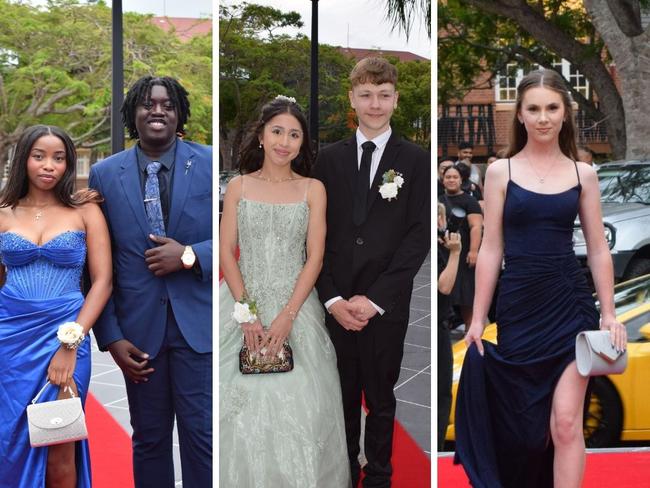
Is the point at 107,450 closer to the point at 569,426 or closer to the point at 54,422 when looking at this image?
the point at 54,422

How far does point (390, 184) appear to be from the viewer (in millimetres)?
3387

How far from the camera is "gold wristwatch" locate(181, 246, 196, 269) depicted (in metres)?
3.35

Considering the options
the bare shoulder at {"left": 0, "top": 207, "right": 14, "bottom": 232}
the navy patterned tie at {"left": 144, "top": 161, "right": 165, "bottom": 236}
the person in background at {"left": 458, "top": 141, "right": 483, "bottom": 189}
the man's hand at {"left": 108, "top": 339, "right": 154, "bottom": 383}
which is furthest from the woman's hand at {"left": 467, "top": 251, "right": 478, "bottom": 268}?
the bare shoulder at {"left": 0, "top": 207, "right": 14, "bottom": 232}

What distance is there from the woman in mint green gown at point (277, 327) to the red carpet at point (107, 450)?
91 centimetres

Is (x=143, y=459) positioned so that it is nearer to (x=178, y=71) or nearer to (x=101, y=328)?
(x=101, y=328)

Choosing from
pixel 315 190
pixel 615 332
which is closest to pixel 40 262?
pixel 315 190

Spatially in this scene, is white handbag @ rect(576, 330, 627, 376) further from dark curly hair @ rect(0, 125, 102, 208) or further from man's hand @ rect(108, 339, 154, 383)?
dark curly hair @ rect(0, 125, 102, 208)

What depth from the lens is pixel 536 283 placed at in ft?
10.4

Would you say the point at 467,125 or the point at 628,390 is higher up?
the point at 467,125

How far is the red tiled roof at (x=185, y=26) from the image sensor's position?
4.23m

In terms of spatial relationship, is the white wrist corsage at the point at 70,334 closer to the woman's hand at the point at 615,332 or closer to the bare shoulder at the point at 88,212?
the bare shoulder at the point at 88,212

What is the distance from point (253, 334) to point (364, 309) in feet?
1.54

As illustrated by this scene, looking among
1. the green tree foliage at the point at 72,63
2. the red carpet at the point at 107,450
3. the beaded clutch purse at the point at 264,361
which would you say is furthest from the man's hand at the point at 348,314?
the green tree foliage at the point at 72,63

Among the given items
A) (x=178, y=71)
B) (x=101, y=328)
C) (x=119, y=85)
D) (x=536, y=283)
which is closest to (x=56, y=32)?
(x=178, y=71)
